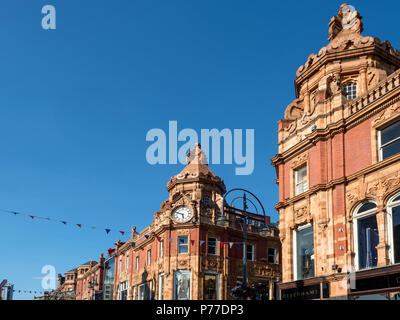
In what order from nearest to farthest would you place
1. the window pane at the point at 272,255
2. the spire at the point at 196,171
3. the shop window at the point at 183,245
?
the shop window at the point at 183,245 → the window pane at the point at 272,255 → the spire at the point at 196,171

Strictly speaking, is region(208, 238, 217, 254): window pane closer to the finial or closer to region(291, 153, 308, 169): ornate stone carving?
region(291, 153, 308, 169): ornate stone carving

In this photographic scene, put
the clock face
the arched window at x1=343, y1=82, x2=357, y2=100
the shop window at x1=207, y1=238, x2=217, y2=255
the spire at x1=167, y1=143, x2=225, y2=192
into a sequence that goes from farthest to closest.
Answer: the spire at x1=167, y1=143, x2=225, y2=192 → the clock face → the shop window at x1=207, y1=238, x2=217, y2=255 → the arched window at x1=343, y1=82, x2=357, y2=100

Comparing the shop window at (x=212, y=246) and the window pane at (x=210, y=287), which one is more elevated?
the shop window at (x=212, y=246)

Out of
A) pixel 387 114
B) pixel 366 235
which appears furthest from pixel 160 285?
pixel 387 114

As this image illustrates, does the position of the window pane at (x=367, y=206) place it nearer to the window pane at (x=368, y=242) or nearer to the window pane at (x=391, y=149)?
the window pane at (x=368, y=242)

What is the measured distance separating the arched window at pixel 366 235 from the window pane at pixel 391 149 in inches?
88.6

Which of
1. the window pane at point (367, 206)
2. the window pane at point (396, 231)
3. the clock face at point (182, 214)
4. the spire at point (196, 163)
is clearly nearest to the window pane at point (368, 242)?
the window pane at point (367, 206)

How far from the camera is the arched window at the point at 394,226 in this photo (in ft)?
65.2

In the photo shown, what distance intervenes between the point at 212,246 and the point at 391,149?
890 inches

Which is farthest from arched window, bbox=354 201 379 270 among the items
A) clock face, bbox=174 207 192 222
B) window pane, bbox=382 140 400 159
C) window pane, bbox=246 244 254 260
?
window pane, bbox=246 244 254 260

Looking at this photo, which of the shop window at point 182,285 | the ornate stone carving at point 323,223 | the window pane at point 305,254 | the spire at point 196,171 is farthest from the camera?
the spire at point 196,171

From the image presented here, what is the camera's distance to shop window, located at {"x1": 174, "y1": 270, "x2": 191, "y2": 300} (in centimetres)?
3903

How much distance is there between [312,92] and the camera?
2889 centimetres

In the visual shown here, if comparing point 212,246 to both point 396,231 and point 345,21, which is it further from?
point 396,231
